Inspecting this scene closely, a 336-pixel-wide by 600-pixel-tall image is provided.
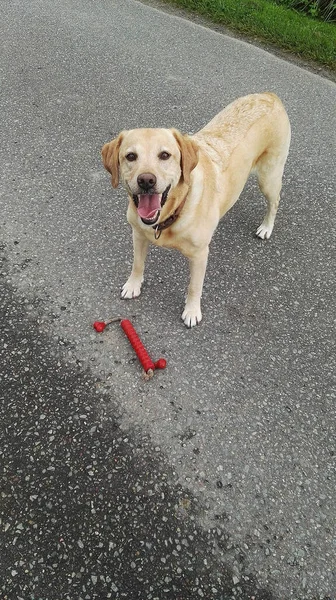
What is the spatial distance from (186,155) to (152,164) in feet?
0.85

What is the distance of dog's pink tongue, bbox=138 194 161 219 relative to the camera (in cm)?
257

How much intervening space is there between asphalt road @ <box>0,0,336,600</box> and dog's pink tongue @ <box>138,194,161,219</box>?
0.91 meters

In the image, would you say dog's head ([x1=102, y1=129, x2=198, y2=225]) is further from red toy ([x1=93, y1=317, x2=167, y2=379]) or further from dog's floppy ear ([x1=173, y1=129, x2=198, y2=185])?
red toy ([x1=93, y1=317, x2=167, y2=379])

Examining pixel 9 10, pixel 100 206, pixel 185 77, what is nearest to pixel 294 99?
pixel 185 77

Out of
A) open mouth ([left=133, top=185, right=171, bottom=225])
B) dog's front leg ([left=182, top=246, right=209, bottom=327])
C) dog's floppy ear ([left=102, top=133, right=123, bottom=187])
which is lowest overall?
dog's front leg ([left=182, top=246, right=209, bottom=327])

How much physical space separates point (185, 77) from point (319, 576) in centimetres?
609

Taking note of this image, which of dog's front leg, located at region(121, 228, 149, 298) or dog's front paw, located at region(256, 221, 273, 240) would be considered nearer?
dog's front leg, located at region(121, 228, 149, 298)

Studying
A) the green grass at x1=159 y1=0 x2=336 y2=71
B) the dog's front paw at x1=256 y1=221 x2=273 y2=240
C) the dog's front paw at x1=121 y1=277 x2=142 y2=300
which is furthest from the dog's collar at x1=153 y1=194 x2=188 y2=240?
the green grass at x1=159 y1=0 x2=336 y2=71

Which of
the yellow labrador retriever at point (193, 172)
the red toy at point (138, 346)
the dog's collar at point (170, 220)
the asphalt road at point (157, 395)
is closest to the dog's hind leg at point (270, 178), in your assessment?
the yellow labrador retriever at point (193, 172)

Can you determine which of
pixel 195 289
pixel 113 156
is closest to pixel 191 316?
pixel 195 289

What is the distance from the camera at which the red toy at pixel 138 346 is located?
9.31ft

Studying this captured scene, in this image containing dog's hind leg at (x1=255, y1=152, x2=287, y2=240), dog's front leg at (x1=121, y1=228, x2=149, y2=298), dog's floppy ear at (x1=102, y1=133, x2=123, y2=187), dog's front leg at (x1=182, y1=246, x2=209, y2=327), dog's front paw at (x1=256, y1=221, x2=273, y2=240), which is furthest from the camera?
dog's front paw at (x1=256, y1=221, x2=273, y2=240)

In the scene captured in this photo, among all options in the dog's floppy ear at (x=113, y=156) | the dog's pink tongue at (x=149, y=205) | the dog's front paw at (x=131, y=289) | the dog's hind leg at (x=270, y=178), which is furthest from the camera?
the dog's hind leg at (x=270, y=178)

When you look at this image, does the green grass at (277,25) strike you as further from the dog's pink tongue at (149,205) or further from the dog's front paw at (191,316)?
the dog's pink tongue at (149,205)
